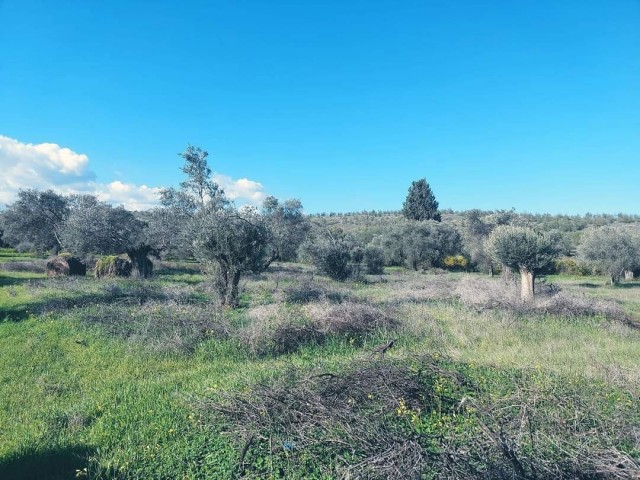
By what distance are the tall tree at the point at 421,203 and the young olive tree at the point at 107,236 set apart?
140 feet

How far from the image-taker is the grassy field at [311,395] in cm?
381

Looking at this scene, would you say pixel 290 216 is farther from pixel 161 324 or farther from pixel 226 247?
pixel 161 324

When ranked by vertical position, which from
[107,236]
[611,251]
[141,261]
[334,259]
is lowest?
[141,261]

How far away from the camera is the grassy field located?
12.5 feet

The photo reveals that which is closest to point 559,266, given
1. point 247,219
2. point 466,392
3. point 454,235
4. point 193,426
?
point 454,235

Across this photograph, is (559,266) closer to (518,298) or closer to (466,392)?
(518,298)

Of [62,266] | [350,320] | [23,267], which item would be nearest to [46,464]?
[350,320]

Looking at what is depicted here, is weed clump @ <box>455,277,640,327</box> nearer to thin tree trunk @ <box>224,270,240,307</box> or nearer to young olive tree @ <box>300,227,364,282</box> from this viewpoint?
thin tree trunk @ <box>224,270,240,307</box>

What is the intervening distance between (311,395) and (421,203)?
56095 millimetres

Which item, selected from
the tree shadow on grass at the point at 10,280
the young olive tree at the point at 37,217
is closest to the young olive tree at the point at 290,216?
the young olive tree at the point at 37,217

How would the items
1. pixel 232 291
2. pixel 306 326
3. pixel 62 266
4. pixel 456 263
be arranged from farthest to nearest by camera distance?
pixel 456 263 → pixel 62 266 → pixel 232 291 → pixel 306 326

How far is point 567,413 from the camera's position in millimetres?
4750

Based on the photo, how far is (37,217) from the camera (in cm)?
2997

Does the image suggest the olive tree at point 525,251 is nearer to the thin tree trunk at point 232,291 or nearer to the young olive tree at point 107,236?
the thin tree trunk at point 232,291
